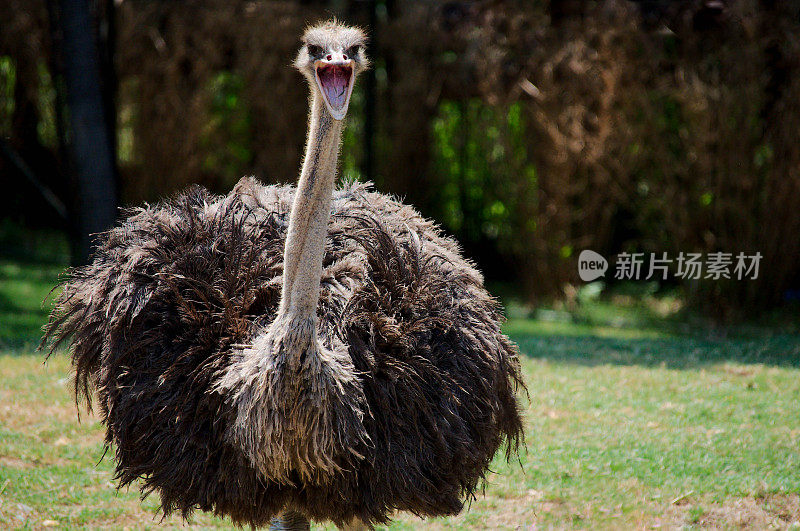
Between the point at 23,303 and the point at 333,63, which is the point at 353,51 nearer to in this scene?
the point at 333,63

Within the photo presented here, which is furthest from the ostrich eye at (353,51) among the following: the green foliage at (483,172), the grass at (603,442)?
the green foliage at (483,172)

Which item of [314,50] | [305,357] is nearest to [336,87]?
[314,50]

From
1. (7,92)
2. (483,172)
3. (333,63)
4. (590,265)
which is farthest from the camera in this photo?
(483,172)

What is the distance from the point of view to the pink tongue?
8.97ft

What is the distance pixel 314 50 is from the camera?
9.34 feet

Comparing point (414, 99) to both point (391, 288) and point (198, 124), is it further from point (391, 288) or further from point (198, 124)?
point (391, 288)

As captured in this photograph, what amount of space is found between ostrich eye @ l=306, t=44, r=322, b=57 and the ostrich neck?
0.42ft

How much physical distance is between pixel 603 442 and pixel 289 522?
2.35 metres

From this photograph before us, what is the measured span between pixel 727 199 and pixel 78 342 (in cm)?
582

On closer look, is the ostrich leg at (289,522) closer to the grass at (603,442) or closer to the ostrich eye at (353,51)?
the grass at (603,442)

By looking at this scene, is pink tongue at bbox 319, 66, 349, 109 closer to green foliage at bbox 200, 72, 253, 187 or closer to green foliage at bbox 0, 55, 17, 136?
green foliage at bbox 200, 72, 253, 187

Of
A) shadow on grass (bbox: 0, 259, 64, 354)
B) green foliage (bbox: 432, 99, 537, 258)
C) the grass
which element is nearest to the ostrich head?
the grass

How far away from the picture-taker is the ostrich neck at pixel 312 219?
9.32 feet

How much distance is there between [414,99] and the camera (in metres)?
9.55
